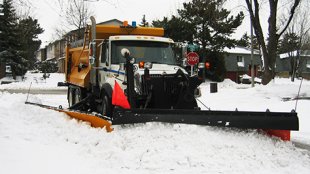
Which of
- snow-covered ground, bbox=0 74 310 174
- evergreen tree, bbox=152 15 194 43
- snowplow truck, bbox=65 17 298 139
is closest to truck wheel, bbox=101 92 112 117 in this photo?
snowplow truck, bbox=65 17 298 139

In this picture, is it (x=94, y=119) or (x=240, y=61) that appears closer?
(x=94, y=119)

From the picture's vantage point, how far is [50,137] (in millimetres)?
7195

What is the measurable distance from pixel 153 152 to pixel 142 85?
2.36m

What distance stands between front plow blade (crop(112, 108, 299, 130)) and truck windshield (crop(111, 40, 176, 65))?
2.82 m

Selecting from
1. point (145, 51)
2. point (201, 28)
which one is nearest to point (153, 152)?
point (145, 51)

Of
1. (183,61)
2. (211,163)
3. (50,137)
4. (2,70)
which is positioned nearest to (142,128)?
(211,163)

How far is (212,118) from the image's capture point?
6547mm

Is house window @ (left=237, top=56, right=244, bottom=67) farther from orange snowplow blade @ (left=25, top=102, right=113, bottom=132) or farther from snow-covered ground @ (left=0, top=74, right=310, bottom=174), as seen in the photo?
snow-covered ground @ (left=0, top=74, right=310, bottom=174)

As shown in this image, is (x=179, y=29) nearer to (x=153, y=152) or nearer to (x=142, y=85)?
(x=142, y=85)

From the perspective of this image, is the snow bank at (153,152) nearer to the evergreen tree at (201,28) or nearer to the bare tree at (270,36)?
the bare tree at (270,36)

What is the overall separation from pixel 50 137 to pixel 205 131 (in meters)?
2.92

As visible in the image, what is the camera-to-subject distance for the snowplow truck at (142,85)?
6.51m

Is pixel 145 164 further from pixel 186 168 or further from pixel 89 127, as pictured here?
pixel 89 127

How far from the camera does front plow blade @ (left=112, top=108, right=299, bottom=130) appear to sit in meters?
6.43
